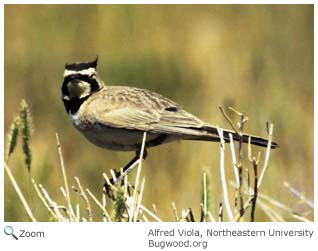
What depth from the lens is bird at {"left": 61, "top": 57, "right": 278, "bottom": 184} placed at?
3055 millimetres

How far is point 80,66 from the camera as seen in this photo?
3.15 meters

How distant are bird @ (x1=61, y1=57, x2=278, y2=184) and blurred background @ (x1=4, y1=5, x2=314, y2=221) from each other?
0.21m

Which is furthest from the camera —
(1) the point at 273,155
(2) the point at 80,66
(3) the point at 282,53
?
(3) the point at 282,53

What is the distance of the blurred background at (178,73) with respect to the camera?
3562mm

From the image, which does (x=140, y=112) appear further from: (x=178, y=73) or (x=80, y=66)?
(x=178, y=73)

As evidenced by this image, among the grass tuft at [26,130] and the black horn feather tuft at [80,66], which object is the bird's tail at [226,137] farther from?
the grass tuft at [26,130]

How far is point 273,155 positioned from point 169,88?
56 centimetres

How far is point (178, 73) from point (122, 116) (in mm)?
957

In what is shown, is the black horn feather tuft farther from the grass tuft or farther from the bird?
the grass tuft

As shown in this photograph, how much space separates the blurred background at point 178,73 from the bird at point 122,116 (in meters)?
0.21
